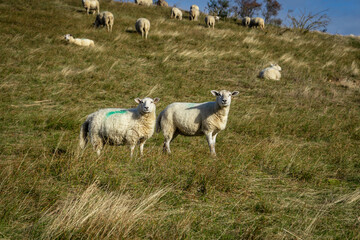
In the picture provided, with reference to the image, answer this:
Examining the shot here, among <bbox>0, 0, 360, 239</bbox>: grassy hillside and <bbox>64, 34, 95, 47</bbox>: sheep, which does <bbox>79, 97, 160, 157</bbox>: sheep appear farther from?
<bbox>64, 34, 95, 47</bbox>: sheep

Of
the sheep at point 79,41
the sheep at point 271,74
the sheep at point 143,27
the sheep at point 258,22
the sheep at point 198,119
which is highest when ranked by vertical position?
the sheep at point 258,22

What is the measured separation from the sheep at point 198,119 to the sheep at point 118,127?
671 millimetres

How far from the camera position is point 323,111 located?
32.3 feet

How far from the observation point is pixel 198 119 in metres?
6.04

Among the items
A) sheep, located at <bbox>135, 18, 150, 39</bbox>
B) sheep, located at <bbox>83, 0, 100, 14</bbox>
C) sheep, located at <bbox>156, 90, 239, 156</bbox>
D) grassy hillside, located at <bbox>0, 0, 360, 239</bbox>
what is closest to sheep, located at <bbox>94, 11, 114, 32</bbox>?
grassy hillside, located at <bbox>0, 0, 360, 239</bbox>

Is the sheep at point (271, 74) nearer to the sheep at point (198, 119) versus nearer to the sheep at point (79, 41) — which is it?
the sheep at point (198, 119)

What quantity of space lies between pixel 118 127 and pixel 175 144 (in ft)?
6.08

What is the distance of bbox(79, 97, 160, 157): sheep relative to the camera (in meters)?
5.29

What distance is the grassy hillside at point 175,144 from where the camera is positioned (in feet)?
9.56

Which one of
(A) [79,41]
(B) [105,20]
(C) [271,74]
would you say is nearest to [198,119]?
(C) [271,74]

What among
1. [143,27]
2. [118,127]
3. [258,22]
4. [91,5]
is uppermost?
[258,22]

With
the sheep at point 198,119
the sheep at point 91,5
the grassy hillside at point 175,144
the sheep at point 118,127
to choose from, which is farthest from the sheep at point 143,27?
the sheep at point 118,127

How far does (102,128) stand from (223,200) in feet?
9.12

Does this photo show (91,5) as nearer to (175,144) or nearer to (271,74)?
(271,74)
